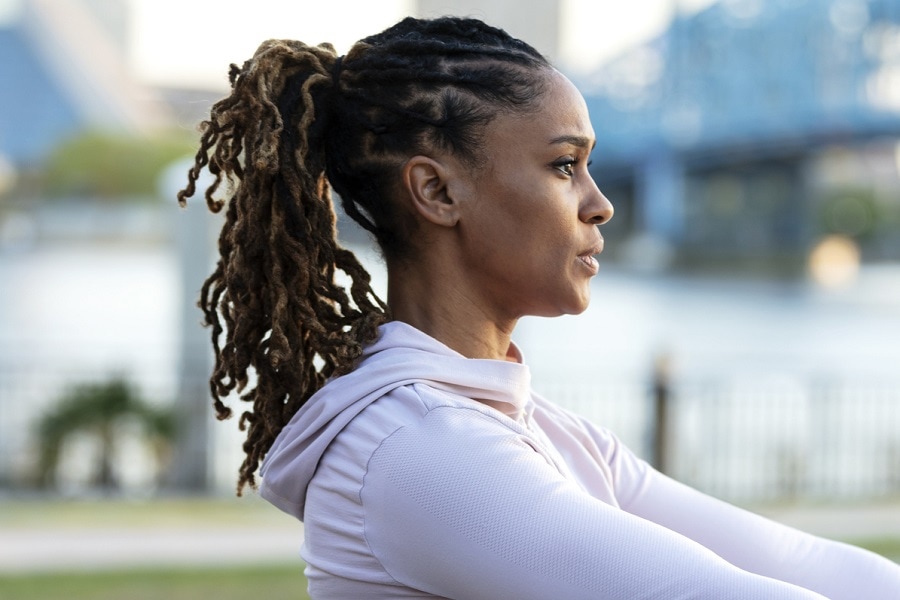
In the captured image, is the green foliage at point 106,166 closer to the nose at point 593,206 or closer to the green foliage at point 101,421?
the green foliage at point 101,421

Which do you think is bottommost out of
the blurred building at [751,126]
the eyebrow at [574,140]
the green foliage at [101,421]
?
the eyebrow at [574,140]

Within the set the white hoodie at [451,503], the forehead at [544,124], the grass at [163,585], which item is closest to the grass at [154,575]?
the grass at [163,585]

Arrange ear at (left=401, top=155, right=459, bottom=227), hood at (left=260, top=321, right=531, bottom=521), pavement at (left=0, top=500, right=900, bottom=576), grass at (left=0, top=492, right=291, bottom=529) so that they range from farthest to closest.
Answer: grass at (left=0, top=492, right=291, bottom=529) → pavement at (left=0, top=500, right=900, bottom=576) → ear at (left=401, top=155, right=459, bottom=227) → hood at (left=260, top=321, right=531, bottom=521)

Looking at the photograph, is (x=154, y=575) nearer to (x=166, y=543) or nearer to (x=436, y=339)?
(x=166, y=543)

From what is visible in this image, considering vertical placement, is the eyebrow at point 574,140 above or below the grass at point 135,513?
above

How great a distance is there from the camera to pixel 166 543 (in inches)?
247

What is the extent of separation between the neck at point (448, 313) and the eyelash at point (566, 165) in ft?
0.58

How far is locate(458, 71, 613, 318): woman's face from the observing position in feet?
4.41

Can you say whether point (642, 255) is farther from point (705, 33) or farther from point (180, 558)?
point (180, 558)

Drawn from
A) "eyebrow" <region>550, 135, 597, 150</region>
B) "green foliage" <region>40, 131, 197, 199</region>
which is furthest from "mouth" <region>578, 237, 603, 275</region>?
"green foliage" <region>40, 131, 197, 199</region>

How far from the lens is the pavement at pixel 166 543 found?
19.0 feet

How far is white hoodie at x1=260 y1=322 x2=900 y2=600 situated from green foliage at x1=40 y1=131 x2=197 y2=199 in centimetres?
6971

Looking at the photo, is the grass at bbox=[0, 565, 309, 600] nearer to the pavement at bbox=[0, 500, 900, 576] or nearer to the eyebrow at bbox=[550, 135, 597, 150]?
the pavement at bbox=[0, 500, 900, 576]

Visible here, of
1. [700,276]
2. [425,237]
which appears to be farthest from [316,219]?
[700,276]
